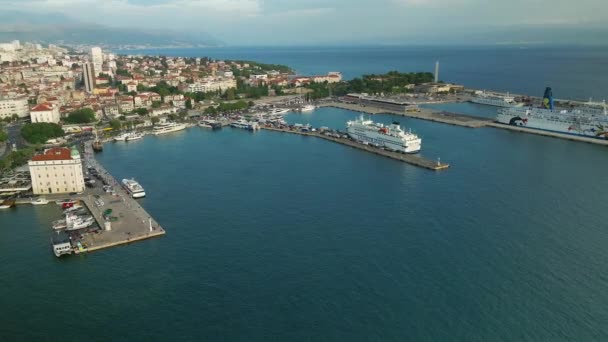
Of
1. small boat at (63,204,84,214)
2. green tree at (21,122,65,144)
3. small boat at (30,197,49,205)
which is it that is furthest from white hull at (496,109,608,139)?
green tree at (21,122,65,144)

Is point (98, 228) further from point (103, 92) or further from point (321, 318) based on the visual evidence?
point (103, 92)

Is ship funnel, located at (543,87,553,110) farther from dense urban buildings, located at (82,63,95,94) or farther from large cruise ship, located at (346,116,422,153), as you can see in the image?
dense urban buildings, located at (82,63,95,94)

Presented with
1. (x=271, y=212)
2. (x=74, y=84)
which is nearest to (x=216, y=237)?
(x=271, y=212)

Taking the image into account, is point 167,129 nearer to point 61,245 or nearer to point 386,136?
point 386,136

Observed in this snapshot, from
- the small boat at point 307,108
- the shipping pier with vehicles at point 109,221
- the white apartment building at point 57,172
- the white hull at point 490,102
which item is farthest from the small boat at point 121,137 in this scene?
the white hull at point 490,102

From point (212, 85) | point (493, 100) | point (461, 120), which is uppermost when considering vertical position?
point (212, 85)

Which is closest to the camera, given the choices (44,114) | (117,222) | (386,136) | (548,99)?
(117,222)

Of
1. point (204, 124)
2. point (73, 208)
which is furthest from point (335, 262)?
point (204, 124)
